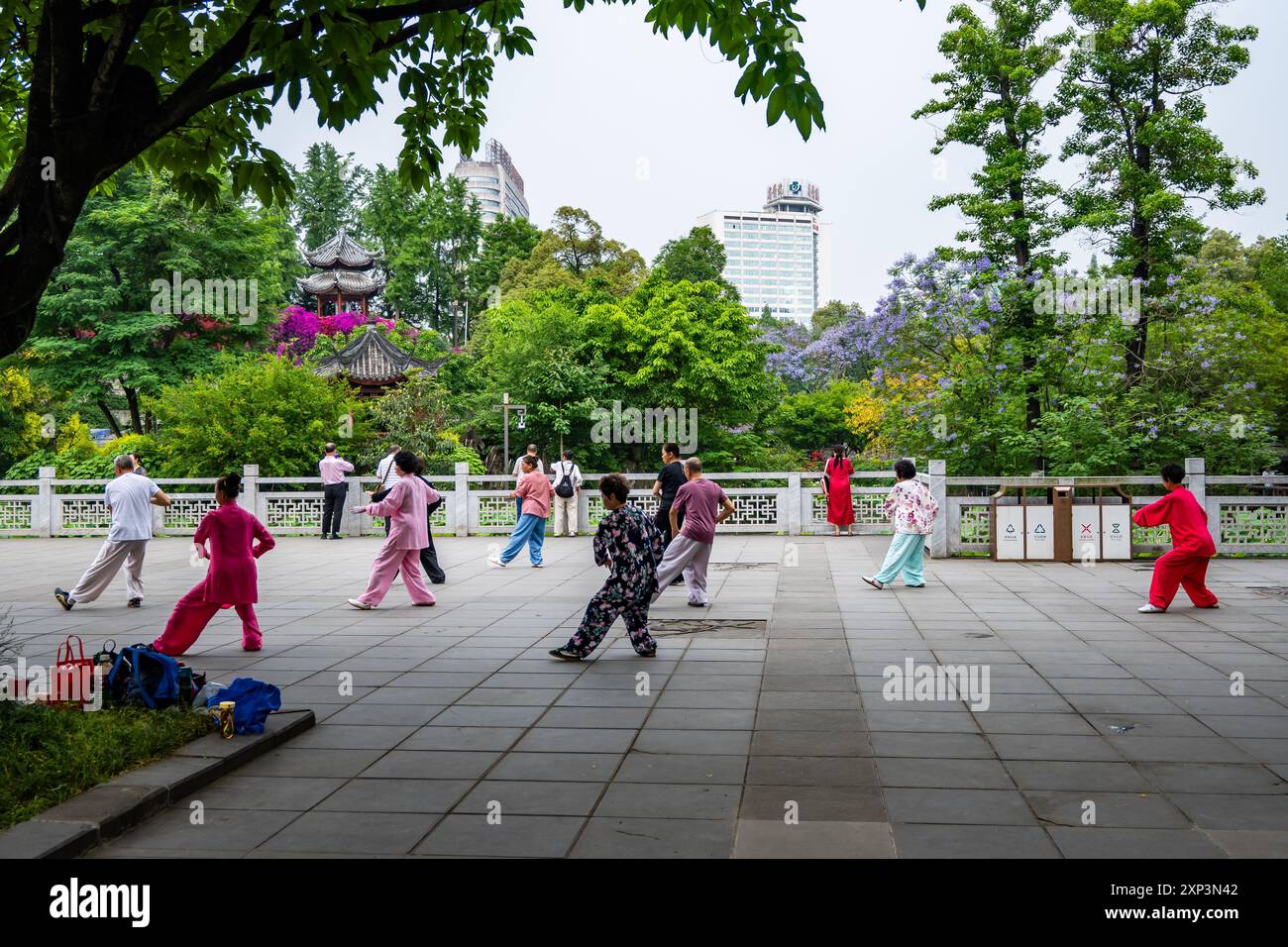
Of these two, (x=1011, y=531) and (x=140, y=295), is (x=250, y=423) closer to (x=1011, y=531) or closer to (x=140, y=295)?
(x=140, y=295)

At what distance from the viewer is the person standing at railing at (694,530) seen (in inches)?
404

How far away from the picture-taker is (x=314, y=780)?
486 centimetres

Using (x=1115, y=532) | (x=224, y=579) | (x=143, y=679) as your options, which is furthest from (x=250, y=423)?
(x=143, y=679)

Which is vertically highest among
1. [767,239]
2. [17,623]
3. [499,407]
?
[767,239]

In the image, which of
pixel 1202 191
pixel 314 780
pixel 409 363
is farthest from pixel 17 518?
pixel 1202 191

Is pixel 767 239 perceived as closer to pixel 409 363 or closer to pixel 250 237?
pixel 409 363

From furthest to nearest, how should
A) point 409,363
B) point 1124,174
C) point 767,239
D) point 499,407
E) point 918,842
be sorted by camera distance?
point 767,239, point 409,363, point 499,407, point 1124,174, point 918,842

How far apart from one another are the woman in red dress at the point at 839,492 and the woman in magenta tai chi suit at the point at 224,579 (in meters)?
12.2

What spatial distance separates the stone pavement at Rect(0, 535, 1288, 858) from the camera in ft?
13.5

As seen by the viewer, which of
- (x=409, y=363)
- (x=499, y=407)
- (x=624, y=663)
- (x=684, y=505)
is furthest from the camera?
(x=409, y=363)

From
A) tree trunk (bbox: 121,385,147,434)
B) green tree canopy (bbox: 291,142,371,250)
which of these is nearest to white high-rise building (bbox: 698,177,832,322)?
green tree canopy (bbox: 291,142,371,250)

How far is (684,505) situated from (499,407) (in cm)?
2194

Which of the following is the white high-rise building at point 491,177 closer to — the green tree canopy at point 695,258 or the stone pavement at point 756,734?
the green tree canopy at point 695,258

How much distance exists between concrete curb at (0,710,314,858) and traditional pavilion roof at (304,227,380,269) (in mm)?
49935
